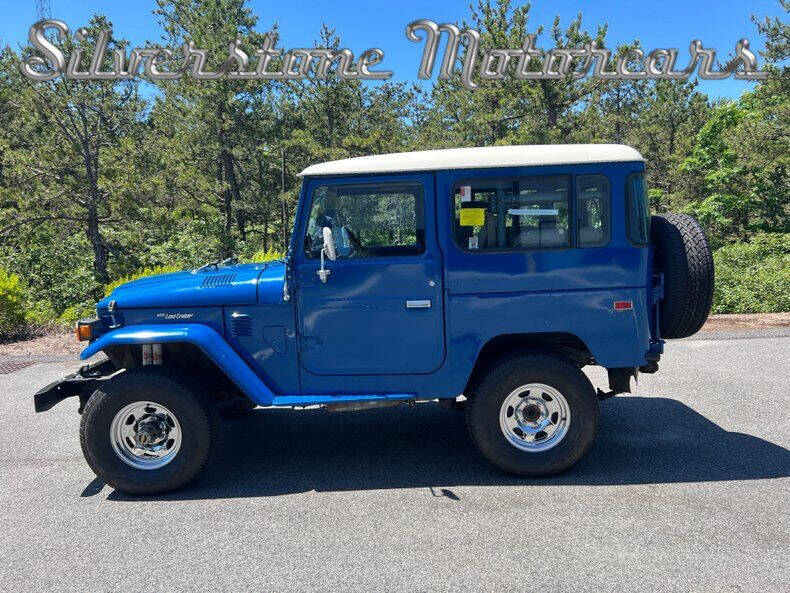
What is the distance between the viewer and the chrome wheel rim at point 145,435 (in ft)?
13.3

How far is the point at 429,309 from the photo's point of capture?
411 centimetres

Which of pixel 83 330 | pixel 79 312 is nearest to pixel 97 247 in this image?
pixel 79 312

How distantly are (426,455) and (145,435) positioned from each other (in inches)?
83.0

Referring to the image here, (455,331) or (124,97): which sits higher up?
(124,97)

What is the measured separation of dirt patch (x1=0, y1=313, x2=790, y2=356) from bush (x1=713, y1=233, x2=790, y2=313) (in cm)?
140

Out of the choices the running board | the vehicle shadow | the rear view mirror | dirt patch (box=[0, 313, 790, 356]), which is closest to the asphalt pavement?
the vehicle shadow

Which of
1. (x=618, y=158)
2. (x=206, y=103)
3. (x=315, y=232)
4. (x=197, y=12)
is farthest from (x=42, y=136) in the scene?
(x=618, y=158)

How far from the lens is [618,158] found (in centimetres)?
400

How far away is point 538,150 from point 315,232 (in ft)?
5.46

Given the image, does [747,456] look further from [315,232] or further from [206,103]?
[206,103]

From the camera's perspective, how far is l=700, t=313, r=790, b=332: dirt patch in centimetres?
946

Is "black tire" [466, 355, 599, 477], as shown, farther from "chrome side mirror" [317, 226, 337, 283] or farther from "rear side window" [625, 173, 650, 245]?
"chrome side mirror" [317, 226, 337, 283]

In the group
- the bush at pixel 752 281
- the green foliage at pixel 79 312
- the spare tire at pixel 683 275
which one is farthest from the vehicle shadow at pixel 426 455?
the green foliage at pixel 79 312

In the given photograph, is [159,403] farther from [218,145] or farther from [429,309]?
[218,145]
